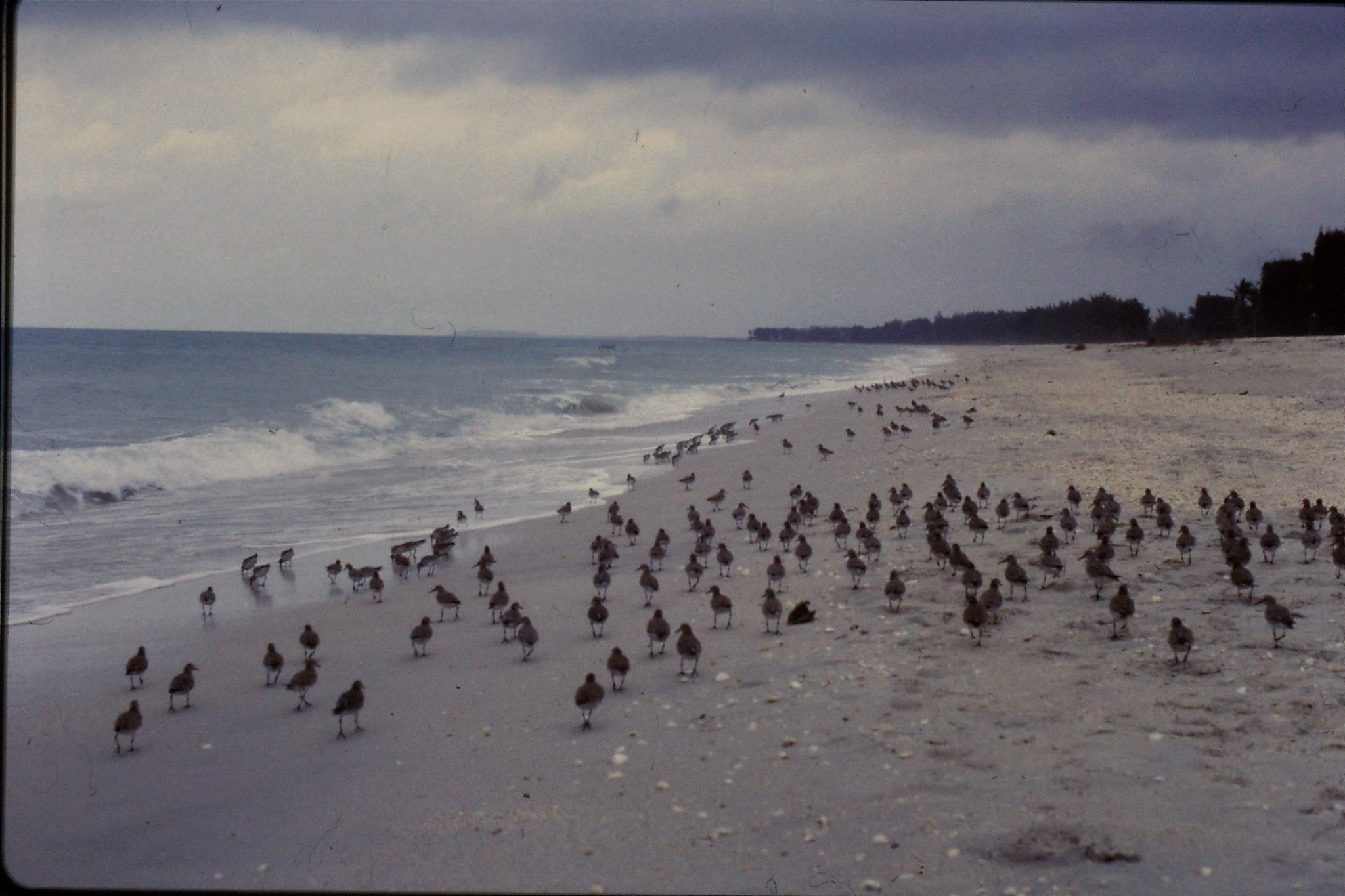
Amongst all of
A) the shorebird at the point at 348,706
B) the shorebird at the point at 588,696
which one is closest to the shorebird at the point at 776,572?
the shorebird at the point at 588,696

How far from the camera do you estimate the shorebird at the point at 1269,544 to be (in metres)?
11.1

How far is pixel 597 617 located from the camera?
401 inches

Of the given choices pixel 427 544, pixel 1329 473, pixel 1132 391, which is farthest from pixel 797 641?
pixel 1132 391

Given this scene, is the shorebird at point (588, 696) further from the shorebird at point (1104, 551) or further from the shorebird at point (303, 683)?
the shorebird at point (1104, 551)

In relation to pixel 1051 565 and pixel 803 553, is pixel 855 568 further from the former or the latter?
pixel 1051 565

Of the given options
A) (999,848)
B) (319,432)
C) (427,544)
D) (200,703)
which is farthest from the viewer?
(319,432)

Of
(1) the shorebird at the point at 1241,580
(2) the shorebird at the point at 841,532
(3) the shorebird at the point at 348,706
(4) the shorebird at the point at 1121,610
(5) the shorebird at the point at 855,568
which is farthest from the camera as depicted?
(2) the shorebird at the point at 841,532

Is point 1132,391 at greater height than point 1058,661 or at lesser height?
greater

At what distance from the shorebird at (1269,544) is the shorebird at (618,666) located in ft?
27.0

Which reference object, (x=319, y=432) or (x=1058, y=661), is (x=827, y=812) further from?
(x=319, y=432)

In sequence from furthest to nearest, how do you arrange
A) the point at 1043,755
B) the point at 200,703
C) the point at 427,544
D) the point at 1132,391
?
the point at 1132,391, the point at 427,544, the point at 200,703, the point at 1043,755

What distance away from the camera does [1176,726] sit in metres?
6.92

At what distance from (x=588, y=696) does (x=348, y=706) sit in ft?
6.81

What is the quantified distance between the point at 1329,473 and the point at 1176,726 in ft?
42.4
